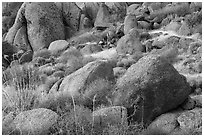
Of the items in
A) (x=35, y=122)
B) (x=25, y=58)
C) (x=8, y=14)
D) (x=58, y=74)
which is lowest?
(x=25, y=58)

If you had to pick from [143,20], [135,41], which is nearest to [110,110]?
[135,41]

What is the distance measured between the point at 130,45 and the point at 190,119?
892 centimetres

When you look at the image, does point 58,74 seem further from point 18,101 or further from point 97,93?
point 97,93

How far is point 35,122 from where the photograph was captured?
7.32m

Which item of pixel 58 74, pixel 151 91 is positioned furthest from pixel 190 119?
pixel 58 74

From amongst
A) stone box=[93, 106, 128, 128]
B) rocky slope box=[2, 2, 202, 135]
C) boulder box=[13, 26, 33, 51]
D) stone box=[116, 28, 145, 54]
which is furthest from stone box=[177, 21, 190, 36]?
stone box=[93, 106, 128, 128]

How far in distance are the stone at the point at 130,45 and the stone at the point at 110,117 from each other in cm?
834

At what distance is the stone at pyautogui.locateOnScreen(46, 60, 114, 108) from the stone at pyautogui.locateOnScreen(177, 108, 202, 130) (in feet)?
6.27

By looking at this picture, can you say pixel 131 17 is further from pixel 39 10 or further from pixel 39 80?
pixel 39 80

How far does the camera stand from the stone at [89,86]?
8617mm

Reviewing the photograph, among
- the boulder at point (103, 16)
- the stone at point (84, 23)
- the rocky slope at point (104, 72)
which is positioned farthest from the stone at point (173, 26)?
the stone at point (84, 23)

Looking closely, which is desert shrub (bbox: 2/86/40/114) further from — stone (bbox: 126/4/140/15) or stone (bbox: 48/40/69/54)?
stone (bbox: 126/4/140/15)

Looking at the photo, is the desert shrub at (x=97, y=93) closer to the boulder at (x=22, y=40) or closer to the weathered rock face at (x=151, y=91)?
the weathered rock face at (x=151, y=91)

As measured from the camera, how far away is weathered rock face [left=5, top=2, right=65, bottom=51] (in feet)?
68.7
